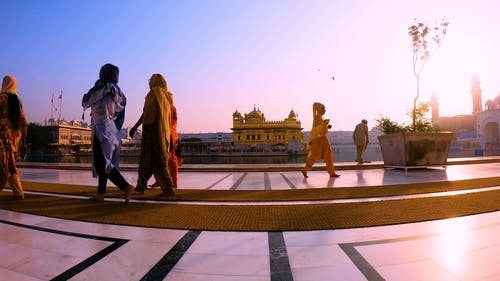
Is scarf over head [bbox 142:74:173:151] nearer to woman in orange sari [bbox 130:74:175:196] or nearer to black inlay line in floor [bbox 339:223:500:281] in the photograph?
woman in orange sari [bbox 130:74:175:196]

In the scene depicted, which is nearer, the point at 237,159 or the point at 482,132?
the point at 237,159

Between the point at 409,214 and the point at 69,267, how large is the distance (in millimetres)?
2347

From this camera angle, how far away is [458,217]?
2.13 metres

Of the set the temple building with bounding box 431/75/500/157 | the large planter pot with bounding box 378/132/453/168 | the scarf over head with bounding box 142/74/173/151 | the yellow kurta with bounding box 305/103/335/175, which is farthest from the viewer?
the temple building with bounding box 431/75/500/157

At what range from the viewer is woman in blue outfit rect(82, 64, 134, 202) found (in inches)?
124

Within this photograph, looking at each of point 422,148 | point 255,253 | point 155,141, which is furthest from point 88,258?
point 422,148

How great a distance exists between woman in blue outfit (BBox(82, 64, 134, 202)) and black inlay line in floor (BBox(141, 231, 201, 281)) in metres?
1.59

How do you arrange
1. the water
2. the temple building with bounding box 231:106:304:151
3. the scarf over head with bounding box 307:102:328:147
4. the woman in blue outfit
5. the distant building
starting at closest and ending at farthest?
1. the woman in blue outfit
2. the scarf over head with bounding box 307:102:328:147
3. the water
4. the temple building with bounding box 231:106:304:151
5. the distant building

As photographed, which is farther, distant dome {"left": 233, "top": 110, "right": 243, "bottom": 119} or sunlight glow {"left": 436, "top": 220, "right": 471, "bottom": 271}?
distant dome {"left": 233, "top": 110, "right": 243, "bottom": 119}

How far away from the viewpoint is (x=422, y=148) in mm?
6129

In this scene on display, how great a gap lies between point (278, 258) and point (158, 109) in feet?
9.02

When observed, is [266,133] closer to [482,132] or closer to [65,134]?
[482,132]

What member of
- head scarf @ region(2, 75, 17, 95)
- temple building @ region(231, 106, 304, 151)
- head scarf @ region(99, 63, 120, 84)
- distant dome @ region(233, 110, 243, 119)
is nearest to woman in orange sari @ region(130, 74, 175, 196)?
head scarf @ region(99, 63, 120, 84)

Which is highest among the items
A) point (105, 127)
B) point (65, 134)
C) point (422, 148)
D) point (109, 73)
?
point (65, 134)
